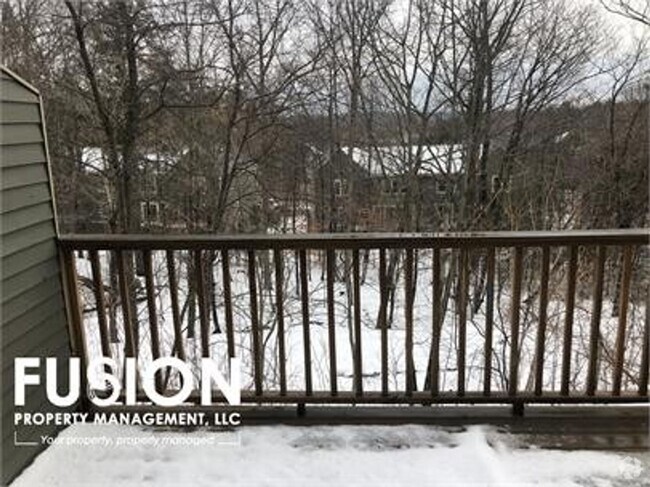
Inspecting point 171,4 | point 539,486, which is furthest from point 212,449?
point 171,4

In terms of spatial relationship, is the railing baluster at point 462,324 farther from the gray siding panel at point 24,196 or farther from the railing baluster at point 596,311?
the gray siding panel at point 24,196

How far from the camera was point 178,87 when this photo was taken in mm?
8070

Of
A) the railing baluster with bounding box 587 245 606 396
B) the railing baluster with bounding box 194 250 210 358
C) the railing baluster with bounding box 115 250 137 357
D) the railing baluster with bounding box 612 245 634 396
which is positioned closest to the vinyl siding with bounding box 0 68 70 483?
the railing baluster with bounding box 115 250 137 357

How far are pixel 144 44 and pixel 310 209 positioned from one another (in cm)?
420

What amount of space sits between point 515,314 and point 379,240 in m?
0.72

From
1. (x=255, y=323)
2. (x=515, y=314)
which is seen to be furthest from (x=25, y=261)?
(x=515, y=314)

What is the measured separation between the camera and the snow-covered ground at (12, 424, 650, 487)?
2.26m

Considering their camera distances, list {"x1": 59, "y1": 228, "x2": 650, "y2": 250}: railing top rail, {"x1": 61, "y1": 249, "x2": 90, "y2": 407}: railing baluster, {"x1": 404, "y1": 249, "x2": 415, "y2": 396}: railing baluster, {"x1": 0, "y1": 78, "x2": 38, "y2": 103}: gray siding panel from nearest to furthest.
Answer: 1. {"x1": 0, "y1": 78, "x2": 38, "y2": 103}: gray siding panel
2. {"x1": 59, "y1": 228, "x2": 650, "y2": 250}: railing top rail
3. {"x1": 404, "y1": 249, "x2": 415, "y2": 396}: railing baluster
4. {"x1": 61, "y1": 249, "x2": 90, "y2": 407}: railing baluster

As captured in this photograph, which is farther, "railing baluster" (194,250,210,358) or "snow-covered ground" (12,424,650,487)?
"railing baluster" (194,250,210,358)

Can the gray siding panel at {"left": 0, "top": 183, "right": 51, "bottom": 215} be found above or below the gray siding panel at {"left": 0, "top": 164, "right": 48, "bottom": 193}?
below

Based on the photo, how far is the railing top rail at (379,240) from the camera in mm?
2479

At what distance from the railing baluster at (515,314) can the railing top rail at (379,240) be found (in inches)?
3.1

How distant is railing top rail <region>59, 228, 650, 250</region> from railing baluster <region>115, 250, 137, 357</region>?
0.23 ft

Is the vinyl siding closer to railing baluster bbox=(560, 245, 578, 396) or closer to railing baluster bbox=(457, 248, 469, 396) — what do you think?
railing baluster bbox=(457, 248, 469, 396)
